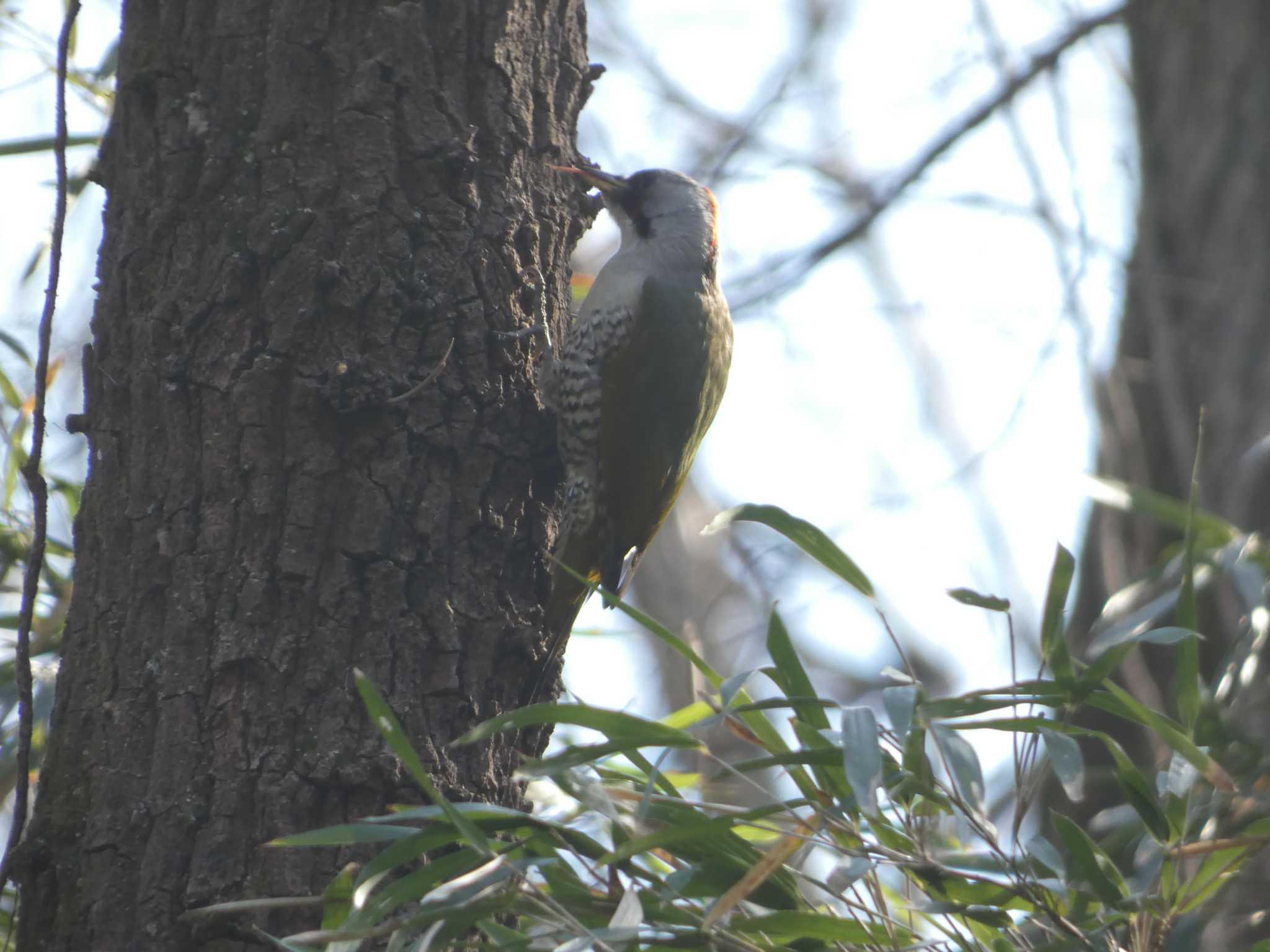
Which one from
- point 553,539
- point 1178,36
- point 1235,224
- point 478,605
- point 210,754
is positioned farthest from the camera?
point 1178,36

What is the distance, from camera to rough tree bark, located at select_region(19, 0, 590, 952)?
184cm

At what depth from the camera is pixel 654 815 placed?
1.85 meters

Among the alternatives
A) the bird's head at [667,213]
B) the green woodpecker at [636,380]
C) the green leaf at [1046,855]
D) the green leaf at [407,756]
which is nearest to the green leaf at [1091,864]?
the green leaf at [1046,855]

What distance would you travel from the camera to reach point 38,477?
2180 millimetres

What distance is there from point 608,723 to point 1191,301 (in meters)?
3.59

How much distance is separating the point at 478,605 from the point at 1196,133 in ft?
12.7

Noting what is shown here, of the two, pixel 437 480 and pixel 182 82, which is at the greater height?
pixel 182 82

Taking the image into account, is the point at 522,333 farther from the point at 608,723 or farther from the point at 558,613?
the point at 608,723

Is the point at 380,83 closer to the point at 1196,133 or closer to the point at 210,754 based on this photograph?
the point at 210,754

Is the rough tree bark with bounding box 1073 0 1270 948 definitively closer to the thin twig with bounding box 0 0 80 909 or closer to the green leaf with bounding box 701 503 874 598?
the green leaf with bounding box 701 503 874 598

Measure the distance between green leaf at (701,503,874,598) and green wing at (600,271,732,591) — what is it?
35.8 inches

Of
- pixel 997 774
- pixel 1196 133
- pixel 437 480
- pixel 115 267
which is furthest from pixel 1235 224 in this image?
pixel 115 267

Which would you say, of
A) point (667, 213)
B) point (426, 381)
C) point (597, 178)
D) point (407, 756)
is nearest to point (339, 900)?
point (407, 756)

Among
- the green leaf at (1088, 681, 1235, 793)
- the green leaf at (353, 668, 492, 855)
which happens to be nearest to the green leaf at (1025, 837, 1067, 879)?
the green leaf at (1088, 681, 1235, 793)
